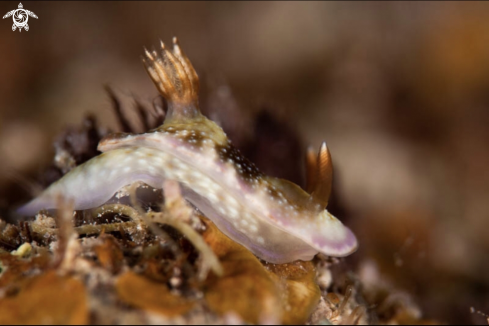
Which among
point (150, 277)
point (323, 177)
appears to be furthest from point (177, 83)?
point (150, 277)

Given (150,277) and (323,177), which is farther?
(323,177)

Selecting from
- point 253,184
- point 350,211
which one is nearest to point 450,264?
point 350,211

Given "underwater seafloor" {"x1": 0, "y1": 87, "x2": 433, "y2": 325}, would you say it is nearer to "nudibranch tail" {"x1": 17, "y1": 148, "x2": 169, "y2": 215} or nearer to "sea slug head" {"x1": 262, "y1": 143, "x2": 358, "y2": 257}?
"nudibranch tail" {"x1": 17, "y1": 148, "x2": 169, "y2": 215}

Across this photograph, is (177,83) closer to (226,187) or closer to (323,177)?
(226,187)

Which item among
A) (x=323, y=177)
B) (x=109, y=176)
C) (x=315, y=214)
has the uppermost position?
(x=323, y=177)

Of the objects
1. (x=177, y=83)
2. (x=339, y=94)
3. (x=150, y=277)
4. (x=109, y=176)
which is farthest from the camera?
(x=339, y=94)

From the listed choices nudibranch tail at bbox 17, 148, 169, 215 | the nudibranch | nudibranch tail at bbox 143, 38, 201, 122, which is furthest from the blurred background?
nudibranch tail at bbox 17, 148, 169, 215

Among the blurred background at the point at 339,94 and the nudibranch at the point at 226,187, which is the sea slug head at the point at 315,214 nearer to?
the nudibranch at the point at 226,187
